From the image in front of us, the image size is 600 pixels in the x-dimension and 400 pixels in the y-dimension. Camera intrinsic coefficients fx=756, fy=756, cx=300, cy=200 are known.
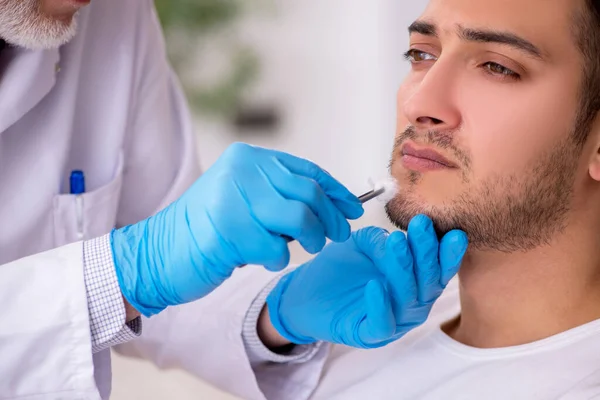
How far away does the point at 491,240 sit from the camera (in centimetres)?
133

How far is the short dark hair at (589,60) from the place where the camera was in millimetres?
1281

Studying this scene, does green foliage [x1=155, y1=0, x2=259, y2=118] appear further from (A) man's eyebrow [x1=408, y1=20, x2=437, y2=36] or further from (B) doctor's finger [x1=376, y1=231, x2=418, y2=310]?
(B) doctor's finger [x1=376, y1=231, x2=418, y2=310]

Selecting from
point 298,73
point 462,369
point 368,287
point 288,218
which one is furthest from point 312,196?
point 298,73

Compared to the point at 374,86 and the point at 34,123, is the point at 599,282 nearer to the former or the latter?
the point at 34,123

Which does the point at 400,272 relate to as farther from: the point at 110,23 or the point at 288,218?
the point at 110,23

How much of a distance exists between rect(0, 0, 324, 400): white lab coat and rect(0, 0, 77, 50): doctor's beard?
10 centimetres

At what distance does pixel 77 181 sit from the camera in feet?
5.15

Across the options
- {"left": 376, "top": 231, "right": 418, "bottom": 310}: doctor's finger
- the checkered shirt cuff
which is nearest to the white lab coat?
the checkered shirt cuff

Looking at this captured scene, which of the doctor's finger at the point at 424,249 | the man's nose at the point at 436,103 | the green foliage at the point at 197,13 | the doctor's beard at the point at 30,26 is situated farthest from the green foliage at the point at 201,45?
the doctor's finger at the point at 424,249

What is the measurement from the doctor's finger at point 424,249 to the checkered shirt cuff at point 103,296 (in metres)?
0.49

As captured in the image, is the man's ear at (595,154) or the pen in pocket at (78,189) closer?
the man's ear at (595,154)

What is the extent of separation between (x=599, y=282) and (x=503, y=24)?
1.62 ft

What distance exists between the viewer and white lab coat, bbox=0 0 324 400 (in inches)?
59.7

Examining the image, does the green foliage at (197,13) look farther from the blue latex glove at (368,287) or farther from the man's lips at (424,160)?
the man's lips at (424,160)
